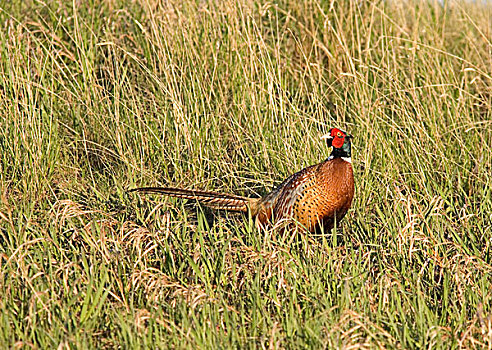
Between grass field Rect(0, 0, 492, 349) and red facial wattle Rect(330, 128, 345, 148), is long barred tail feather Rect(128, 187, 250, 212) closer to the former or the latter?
grass field Rect(0, 0, 492, 349)

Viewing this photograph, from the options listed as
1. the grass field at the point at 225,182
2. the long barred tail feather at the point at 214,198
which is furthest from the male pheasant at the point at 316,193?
the grass field at the point at 225,182

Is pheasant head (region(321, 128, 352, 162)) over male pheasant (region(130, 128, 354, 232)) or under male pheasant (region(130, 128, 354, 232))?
over

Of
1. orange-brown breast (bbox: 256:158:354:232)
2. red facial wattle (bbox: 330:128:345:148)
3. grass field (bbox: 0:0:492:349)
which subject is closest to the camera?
grass field (bbox: 0:0:492:349)

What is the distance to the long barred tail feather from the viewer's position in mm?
3502

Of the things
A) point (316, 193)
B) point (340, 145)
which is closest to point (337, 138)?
point (340, 145)

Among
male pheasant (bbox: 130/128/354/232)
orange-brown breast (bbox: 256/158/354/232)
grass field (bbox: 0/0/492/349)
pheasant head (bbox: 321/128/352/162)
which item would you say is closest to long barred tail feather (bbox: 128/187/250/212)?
male pheasant (bbox: 130/128/354/232)

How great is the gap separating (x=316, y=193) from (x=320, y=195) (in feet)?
0.07

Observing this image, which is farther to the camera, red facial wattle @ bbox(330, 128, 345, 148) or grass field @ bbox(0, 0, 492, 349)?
red facial wattle @ bbox(330, 128, 345, 148)

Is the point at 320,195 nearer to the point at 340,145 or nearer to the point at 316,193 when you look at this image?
the point at 316,193

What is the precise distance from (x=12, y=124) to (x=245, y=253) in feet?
5.35

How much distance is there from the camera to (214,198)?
359cm

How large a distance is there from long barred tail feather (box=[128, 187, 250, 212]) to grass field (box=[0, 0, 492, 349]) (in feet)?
0.34

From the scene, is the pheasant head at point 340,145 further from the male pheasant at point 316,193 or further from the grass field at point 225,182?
the grass field at point 225,182

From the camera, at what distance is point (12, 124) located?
3824 mm
